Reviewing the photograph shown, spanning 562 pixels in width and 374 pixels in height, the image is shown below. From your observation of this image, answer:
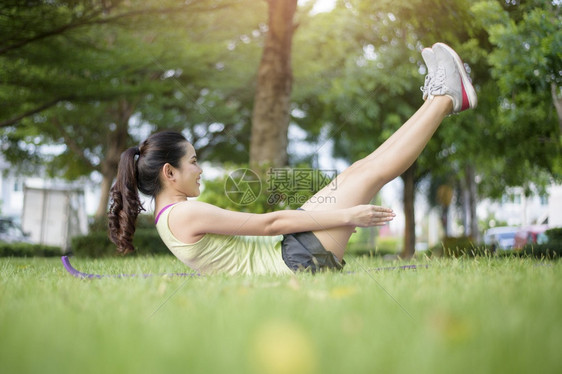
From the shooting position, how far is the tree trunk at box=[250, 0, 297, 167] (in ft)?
25.7

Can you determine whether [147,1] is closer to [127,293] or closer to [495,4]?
[495,4]

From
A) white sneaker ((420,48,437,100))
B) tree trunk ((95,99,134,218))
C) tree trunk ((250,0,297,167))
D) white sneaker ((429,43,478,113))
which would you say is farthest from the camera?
tree trunk ((95,99,134,218))

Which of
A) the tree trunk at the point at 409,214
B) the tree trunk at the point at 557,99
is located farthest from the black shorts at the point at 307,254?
the tree trunk at the point at 409,214

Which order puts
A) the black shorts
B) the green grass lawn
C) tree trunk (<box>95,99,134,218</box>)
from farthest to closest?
tree trunk (<box>95,99,134,218</box>) → the black shorts → the green grass lawn

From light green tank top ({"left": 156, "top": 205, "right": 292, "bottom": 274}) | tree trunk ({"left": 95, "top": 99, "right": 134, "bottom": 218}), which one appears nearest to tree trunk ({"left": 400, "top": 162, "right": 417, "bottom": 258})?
tree trunk ({"left": 95, "top": 99, "right": 134, "bottom": 218})

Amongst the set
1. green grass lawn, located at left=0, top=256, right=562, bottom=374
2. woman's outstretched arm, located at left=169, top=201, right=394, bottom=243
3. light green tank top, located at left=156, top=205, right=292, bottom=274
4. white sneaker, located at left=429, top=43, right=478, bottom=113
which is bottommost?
green grass lawn, located at left=0, top=256, right=562, bottom=374

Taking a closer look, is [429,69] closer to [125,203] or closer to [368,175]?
[368,175]

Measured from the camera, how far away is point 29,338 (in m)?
1.55

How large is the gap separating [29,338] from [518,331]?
1.40 metres

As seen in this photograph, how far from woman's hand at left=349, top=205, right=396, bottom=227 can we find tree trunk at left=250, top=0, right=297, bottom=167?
465 centimetres

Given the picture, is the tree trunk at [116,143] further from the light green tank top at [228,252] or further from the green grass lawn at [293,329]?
the green grass lawn at [293,329]

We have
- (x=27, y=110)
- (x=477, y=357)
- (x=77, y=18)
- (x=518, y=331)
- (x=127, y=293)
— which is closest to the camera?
(x=477, y=357)

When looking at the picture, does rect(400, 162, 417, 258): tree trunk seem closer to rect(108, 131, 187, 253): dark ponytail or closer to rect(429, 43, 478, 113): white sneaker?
rect(429, 43, 478, 113): white sneaker

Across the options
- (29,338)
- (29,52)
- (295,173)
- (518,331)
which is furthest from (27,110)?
(518,331)
